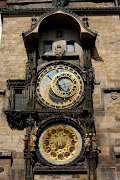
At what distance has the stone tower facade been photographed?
37.6 feet

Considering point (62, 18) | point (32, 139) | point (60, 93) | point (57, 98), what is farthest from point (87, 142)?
point (62, 18)

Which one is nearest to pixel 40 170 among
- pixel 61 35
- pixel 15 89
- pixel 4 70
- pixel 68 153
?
pixel 68 153

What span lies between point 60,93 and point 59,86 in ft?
1.03

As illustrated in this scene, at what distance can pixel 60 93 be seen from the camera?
12.4 meters

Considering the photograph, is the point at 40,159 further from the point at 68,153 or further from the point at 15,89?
the point at 15,89

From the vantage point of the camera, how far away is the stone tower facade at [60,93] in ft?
37.6

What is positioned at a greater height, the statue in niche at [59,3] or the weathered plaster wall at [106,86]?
the statue in niche at [59,3]

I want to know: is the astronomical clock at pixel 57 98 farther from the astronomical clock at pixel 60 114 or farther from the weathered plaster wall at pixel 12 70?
the weathered plaster wall at pixel 12 70

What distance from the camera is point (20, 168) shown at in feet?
37.7

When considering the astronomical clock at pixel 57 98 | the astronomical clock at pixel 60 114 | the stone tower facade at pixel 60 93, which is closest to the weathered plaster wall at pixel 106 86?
the stone tower facade at pixel 60 93

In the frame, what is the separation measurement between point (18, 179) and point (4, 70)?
14.5 ft

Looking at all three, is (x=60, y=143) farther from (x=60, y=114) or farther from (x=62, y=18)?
(x=62, y=18)

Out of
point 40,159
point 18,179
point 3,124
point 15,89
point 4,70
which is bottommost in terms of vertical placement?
point 18,179

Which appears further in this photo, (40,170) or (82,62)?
(82,62)
